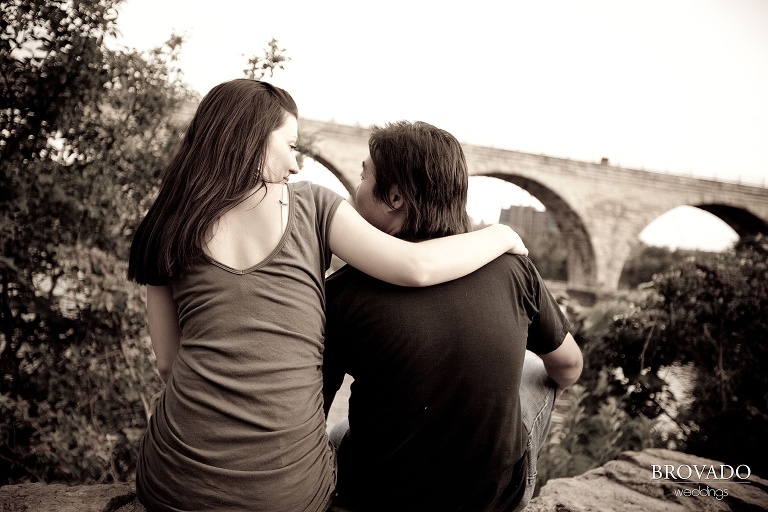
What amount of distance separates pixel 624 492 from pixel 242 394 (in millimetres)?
1588

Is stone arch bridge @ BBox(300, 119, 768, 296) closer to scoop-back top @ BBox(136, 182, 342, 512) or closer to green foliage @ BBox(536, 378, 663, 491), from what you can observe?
green foliage @ BBox(536, 378, 663, 491)

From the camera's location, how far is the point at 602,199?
67.0 ft

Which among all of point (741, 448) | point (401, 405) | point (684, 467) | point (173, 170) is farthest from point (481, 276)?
point (741, 448)

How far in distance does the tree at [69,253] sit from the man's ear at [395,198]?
1.58 m

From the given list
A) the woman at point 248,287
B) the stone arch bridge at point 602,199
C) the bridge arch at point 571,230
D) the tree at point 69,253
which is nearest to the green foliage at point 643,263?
the stone arch bridge at point 602,199

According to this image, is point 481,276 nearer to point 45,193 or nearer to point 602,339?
point 45,193

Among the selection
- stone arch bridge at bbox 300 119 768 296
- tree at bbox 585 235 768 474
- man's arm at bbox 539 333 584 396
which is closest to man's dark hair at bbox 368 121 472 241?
man's arm at bbox 539 333 584 396

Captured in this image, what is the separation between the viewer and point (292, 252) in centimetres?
109

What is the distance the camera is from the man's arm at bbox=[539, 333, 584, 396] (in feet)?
4.67

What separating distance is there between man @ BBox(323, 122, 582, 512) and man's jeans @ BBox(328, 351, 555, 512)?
57mm

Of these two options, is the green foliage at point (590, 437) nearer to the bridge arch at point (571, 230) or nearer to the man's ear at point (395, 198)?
the man's ear at point (395, 198)

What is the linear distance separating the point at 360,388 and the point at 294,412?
21 cm

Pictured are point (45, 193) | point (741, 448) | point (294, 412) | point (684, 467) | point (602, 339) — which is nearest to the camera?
point (294, 412)

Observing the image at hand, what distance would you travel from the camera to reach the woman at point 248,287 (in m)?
1.03
